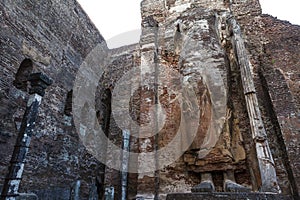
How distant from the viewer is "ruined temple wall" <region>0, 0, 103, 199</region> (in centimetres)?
522

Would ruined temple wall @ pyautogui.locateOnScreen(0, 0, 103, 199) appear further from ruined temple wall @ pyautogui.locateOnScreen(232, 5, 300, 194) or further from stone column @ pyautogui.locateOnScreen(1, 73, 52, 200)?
ruined temple wall @ pyautogui.locateOnScreen(232, 5, 300, 194)

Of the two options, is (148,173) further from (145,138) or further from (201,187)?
(201,187)

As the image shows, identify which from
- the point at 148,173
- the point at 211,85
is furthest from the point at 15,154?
the point at 211,85

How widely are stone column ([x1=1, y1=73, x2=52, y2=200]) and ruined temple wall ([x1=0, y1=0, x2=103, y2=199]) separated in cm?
139

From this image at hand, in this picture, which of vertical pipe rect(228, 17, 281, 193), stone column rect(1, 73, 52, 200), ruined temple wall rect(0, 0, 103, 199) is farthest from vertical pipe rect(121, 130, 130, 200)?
vertical pipe rect(228, 17, 281, 193)

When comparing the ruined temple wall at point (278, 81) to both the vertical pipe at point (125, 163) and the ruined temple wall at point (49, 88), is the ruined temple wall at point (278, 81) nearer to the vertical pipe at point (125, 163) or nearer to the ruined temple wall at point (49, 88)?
the vertical pipe at point (125, 163)

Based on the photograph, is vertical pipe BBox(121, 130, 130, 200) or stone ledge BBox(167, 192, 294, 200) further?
vertical pipe BBox(121, 130, 130, 200)

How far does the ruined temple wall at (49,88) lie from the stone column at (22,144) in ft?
4.58

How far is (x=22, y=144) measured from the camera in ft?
12.7

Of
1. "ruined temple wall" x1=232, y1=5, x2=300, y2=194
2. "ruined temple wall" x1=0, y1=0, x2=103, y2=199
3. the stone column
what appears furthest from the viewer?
"ruined temple wall" x1=0, y1=0, x2=103, y2=199

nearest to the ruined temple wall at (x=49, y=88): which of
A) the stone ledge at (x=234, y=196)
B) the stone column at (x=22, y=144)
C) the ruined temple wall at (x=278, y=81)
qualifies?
the stone column at (x=22, y=144)

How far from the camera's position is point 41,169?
5.79m

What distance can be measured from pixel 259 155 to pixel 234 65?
207cm

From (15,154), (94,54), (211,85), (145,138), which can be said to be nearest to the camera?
(15,154)
